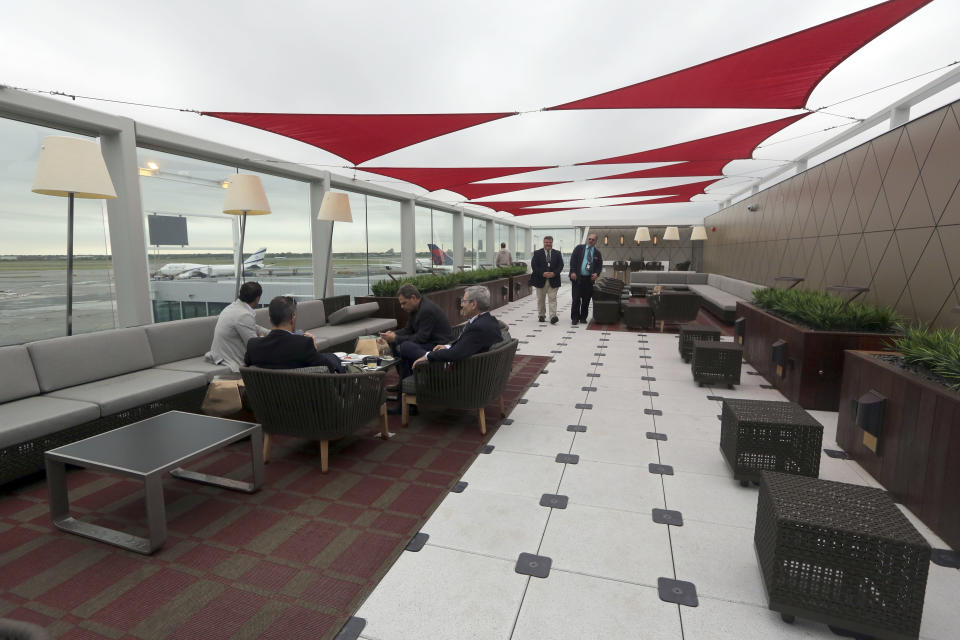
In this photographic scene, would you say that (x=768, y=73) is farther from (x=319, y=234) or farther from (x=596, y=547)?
(x=319, y=234)

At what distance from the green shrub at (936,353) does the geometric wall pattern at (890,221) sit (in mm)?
249

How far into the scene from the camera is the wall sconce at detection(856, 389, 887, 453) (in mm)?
2996

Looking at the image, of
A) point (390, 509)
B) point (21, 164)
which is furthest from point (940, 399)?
point (21, 164)

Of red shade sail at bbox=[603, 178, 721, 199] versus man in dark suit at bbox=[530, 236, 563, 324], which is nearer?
man in dark suit at bbox=[530, 236, 563, 324]

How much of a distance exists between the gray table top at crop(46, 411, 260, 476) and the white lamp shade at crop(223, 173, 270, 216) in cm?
272

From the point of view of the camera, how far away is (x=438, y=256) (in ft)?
50.8

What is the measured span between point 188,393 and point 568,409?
3.37 m

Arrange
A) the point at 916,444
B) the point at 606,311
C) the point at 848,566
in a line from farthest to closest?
the point at 606,311
the point at 916,444
the point at 848,566

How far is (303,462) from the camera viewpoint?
341 centimetres

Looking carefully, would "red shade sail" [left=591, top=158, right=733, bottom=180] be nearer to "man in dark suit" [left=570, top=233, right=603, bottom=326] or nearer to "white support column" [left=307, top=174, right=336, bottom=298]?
"man in dark suit" [left=570, top=233, right=603, bottom=326]

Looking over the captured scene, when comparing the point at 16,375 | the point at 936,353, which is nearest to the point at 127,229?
the point at 16,375

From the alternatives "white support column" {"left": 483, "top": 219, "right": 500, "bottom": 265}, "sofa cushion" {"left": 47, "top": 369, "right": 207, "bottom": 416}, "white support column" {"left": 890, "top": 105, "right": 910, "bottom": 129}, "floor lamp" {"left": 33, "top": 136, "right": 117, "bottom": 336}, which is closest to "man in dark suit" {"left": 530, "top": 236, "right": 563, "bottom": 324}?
"white support column" {"left": 890, "top": 105, "right": 910, "bottom": 129}

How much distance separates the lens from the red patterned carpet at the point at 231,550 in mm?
1939

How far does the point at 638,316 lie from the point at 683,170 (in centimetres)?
303
